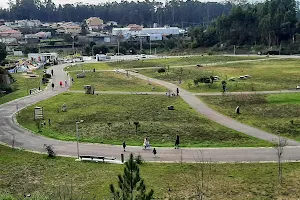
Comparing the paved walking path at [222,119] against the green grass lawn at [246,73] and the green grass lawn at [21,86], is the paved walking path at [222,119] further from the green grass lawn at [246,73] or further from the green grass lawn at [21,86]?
the green grass lawn at [21,86]

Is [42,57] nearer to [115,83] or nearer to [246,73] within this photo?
[115,83]

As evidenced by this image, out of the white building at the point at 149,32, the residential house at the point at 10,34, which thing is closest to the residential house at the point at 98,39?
the white building at the point at 149,32

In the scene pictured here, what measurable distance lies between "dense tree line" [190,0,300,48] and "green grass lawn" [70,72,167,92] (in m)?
56.0

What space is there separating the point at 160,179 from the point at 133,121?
1491 cm

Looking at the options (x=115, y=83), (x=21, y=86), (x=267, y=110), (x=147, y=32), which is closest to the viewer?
(x=267, y=110)

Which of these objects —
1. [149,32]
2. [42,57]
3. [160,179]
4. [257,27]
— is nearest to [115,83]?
[160,179]

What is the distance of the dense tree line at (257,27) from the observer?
110 meters

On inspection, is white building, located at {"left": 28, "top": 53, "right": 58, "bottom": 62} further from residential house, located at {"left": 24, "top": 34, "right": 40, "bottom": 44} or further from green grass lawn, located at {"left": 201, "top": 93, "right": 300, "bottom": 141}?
green grass lawn, located at {"left": 201, "top": 93, "right": 300, "bottom": 141}

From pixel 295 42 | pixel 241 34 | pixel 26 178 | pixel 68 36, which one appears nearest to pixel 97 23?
pixel 68 36

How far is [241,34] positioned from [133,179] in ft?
357

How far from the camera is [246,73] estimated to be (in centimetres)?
6556


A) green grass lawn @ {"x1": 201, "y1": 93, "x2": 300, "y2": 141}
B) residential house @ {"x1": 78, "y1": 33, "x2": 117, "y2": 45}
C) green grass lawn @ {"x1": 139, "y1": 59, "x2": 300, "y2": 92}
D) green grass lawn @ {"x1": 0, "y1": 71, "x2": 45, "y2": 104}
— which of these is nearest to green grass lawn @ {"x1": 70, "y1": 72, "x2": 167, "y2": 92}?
green grass lawn @ {"x1": 139, "y1": 59, "x2": 300, "y2": 92}

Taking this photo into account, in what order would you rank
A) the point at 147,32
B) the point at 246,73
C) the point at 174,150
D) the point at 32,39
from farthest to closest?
the point at 147,32
the point at 32,39
the point at 246,73
the point at 174,150

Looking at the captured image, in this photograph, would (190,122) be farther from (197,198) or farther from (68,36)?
(68,36)
